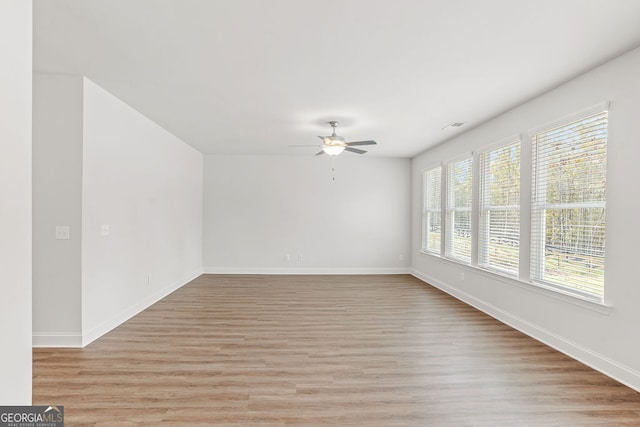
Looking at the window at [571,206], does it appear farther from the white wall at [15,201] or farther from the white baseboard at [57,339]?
the white baseboard at [57,339]

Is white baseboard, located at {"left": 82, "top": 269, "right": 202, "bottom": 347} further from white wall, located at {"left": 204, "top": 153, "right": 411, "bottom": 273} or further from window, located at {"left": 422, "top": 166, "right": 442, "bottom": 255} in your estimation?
window, located at {"left": 422, "top": 166, "right": 442, "bottom": 255}

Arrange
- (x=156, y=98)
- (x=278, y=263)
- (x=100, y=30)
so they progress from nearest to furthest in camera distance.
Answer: (x=100, y=30) → (x=156, y=98) → (x=278, y=263)

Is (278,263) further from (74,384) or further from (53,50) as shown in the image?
(53,50)

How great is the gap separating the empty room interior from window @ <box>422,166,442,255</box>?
2.60ft

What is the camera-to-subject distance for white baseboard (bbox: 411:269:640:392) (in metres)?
2.54

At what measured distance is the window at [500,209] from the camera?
3.98 meters

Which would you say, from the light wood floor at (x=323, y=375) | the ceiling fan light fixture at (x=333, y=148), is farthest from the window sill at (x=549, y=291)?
the ceiling fan light fixture at (x=333, y=148)

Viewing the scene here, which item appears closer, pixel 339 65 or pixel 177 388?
pixel 177 388

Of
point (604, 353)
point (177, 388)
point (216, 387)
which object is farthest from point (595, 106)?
point (177, 388)

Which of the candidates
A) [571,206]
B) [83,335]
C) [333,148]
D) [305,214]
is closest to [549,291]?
[571,206]

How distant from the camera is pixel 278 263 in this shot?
7.32 m

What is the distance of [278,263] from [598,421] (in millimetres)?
5928

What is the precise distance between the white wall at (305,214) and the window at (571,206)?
12.9 ft

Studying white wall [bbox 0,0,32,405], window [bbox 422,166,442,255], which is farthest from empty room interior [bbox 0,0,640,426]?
window [bbox 422,166,442,255]
